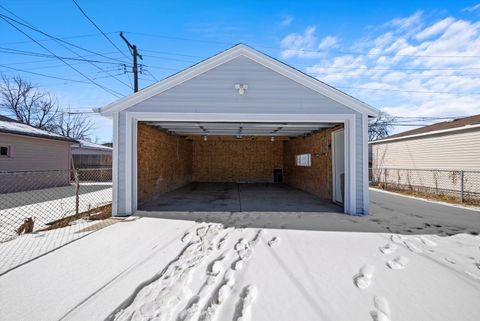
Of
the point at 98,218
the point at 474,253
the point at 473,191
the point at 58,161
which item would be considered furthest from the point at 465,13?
the point at 58,161

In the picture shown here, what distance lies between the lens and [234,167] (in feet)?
47.6

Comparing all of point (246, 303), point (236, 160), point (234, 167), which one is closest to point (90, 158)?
point (234, 167)

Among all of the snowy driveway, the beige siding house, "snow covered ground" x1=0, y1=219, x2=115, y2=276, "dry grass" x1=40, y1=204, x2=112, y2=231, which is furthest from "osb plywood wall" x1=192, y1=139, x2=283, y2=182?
the snowy driveway

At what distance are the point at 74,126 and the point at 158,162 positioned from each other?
29494 mm

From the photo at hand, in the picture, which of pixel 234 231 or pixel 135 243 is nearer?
pixel 135 243

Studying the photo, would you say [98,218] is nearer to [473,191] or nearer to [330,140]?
[330,140]

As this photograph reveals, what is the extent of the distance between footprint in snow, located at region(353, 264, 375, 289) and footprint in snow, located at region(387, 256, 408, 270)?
10.4 inches

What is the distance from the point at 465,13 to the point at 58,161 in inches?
726

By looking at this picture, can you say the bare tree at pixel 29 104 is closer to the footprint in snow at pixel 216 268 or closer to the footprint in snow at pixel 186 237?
the footprint in snow at pixel 186 237

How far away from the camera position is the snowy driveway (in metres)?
2.14

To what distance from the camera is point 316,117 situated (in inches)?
236

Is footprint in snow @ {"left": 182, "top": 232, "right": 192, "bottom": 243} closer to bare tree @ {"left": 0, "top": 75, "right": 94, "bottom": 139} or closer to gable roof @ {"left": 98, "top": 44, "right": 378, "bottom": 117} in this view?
gable roof @ {"left": 98, "top": 44, "right": 378, "bottom": 117}

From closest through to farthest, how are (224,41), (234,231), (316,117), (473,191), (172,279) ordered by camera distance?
(172,279) → (234,231) → (316,117) → (473,191) → (224,41)

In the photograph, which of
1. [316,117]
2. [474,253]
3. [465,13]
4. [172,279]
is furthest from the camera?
Answer: [465,13]
